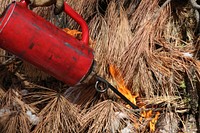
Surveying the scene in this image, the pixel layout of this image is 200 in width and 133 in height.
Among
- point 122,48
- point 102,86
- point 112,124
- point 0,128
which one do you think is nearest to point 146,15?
point 122,48

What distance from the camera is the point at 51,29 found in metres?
1.06

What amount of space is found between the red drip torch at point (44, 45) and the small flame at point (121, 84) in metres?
0.11

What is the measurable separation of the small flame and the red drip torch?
11 cm

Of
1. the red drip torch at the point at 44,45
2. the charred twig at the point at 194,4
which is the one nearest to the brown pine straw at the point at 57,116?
the red drip torch at the point at 44,45

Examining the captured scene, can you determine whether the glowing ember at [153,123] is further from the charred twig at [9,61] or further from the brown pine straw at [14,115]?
the charred twig at [9,61]

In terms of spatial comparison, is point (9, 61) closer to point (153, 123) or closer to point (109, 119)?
point (109, 119)

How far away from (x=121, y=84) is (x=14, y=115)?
0.42 meters

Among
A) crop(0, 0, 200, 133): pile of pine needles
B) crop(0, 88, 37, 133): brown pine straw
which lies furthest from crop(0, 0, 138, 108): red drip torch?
crop(0, 88, 37, 133): brown pine straw

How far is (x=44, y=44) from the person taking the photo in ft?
3.42

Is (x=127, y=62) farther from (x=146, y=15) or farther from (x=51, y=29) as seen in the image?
(x=51, y=29)

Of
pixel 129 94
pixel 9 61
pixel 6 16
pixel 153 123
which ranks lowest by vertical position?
pixel 153 123

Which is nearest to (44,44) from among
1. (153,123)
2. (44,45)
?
(44,45)

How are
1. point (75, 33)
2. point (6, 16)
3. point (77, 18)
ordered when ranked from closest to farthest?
point (6, 16), point (77, 18), point (75, 33)

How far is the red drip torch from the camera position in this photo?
→ 1002mm
